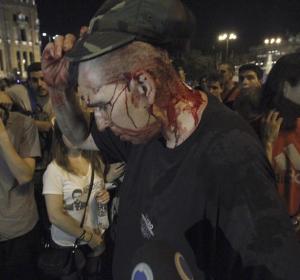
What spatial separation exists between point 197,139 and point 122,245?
1.76 feet

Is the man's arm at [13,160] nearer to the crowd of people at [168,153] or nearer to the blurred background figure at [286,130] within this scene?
the crowd of people at [168,153]

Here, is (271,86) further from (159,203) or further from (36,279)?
(36,279)

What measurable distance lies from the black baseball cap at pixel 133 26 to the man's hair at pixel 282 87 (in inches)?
57.0

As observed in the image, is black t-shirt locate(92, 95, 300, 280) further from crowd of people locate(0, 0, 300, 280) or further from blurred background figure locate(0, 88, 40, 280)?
blurred background figure locate(0, 88, 40, 280)

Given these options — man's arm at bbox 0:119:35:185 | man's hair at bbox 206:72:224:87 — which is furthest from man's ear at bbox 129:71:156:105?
man's hair at bbox 206:72:224:87

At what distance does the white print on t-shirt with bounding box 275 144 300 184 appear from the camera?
90.5 inches

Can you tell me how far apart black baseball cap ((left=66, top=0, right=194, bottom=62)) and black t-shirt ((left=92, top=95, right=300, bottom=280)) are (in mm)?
282

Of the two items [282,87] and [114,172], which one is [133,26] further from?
[114,172]

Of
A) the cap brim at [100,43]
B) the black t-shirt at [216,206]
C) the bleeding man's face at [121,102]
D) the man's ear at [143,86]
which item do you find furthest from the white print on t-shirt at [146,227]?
the cap brim at [100,43]

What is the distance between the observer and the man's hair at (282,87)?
2366mm

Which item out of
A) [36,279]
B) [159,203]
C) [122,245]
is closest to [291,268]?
[159,203]

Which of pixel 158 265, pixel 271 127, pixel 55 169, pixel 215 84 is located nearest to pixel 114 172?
pixel 55 169

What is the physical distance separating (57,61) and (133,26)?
0.54 metres

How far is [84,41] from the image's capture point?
1148 mm
